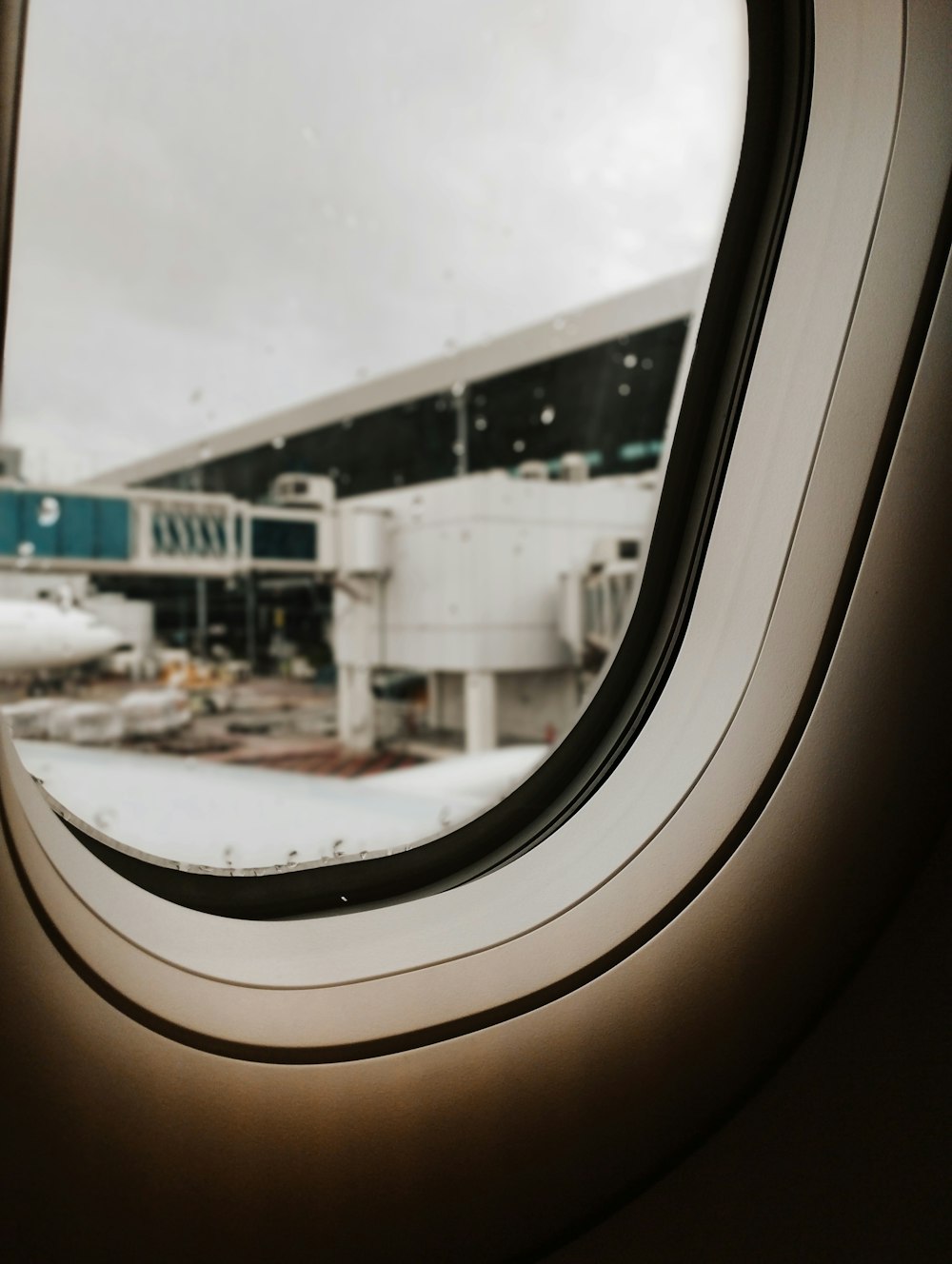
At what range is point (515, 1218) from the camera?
471 millimetres

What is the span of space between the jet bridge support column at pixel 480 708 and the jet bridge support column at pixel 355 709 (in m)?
1.10

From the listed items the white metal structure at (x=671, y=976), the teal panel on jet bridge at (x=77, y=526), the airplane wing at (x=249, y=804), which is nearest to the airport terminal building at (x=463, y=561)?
the airplane wing at (x=249, y=804)

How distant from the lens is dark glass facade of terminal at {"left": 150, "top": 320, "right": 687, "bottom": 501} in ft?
9.60

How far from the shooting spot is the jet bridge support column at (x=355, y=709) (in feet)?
22.8

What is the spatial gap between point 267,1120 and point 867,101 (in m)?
0.89

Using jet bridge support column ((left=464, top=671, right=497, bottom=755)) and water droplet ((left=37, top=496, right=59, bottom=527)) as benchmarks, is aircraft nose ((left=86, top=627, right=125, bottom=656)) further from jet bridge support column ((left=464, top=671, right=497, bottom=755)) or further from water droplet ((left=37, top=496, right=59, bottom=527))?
jet bridge support column ((left=464, top=671, right=497, bottom=755))

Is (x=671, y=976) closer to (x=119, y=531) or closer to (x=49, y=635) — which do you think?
(x=119, y=531)

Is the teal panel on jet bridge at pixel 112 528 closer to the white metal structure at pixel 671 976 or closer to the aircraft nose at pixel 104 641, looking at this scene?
the aircraft nose at pixel 104 641

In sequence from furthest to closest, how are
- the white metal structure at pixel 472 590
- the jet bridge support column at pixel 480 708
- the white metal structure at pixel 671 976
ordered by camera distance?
the white metal structure at pixel 472 590
the jet bridge support column at pixel 480 708
the white metal structure at pixel 671 976

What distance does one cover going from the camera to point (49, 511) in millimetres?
1874

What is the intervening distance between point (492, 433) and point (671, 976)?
871cm

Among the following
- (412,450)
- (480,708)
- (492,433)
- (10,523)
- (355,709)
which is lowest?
(355,709)

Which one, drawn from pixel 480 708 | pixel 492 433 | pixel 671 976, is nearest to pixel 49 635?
pixel 671 976

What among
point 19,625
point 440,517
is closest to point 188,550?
point 19,625
